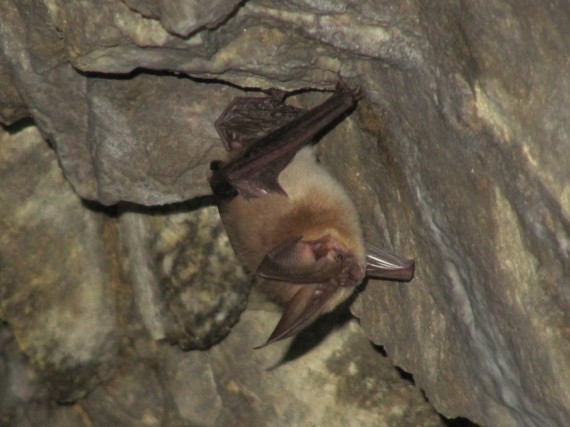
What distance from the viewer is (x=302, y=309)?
4.12 m

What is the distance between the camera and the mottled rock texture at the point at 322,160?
3.39 meters

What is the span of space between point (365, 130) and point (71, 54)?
3.69ft

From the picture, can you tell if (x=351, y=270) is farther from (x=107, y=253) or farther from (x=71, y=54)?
(x=107, y=253)

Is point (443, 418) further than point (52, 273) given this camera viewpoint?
No

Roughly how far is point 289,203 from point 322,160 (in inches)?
15.5

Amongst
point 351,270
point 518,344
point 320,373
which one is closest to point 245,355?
point 320,373

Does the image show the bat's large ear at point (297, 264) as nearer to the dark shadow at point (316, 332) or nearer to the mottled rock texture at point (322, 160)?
the mottled rock texture at point (322, 160)

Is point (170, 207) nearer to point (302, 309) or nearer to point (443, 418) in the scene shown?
point (302, 309)

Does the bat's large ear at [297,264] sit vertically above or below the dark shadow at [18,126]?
above

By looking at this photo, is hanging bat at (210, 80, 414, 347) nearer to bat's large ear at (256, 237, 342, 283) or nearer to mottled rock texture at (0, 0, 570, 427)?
bat's large ear at (256, 237, 342, 283)

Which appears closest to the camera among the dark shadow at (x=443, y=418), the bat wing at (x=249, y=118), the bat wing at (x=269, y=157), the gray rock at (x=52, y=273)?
the bat wing at (x=269, y=157)

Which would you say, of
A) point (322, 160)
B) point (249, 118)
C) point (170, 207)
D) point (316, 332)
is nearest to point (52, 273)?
point (170, 207)

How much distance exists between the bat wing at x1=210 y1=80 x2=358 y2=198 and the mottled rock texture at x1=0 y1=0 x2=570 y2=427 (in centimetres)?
14

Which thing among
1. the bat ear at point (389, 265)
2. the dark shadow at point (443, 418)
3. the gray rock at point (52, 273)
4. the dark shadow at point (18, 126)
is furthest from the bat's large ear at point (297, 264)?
the dark shadow at point (18, 126)
